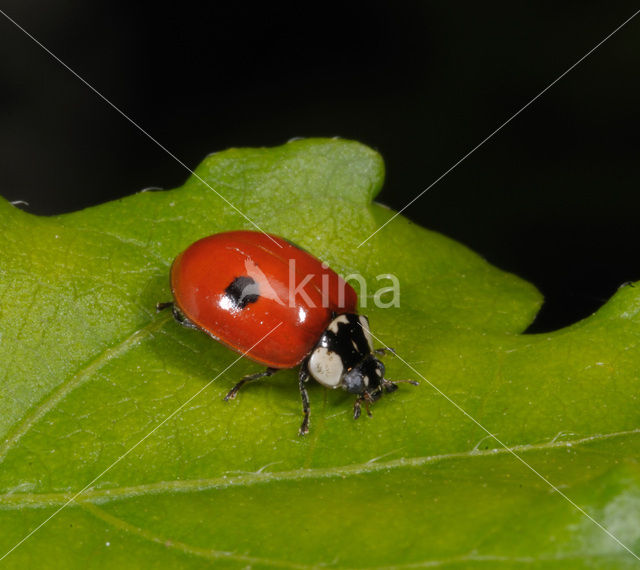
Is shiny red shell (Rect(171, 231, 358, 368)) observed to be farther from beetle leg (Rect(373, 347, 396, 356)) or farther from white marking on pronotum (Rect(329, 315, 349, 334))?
beetle leg (Rect(373, 347, 396, 356))

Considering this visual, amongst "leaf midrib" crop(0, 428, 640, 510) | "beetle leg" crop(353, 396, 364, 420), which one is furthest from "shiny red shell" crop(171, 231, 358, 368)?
"leaf midrib" crop(0, 428, 640, 510)

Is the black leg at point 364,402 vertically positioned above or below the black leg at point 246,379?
below

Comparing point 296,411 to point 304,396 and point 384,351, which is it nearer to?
point 304,396

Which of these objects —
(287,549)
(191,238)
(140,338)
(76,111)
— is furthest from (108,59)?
(287,549)

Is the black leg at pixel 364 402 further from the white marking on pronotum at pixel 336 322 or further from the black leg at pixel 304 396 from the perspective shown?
the white marking on pronotum at pixel 336 322

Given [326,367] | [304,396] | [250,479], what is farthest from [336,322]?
[250,479]

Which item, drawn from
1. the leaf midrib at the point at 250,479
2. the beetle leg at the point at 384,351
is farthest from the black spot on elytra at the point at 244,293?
the leaf midrib at the point at 250,479
